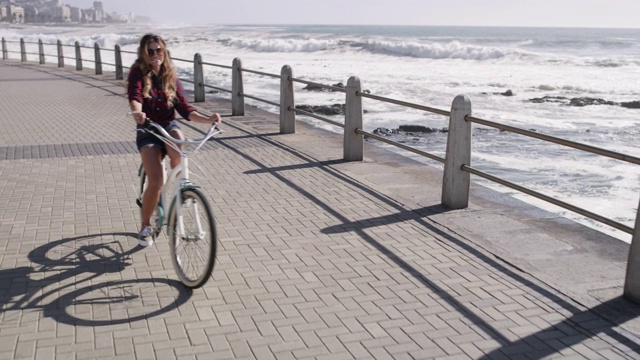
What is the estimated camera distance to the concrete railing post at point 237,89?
13.5 meters

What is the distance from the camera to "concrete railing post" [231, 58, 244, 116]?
533 inches

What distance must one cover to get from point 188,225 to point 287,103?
6.78 meters

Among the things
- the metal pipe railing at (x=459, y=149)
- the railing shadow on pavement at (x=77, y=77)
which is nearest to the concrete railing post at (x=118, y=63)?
the railing shadow on pavement at (x=77, y=77)

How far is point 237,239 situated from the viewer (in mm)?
5902

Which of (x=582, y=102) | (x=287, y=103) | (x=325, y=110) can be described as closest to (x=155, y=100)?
(x=287, y=103)

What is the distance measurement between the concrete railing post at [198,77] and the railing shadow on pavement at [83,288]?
10.6 m

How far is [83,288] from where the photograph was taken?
15.5 feet

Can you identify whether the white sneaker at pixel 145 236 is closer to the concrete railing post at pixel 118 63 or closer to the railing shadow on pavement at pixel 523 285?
the railing shadow on pavement at pixel 523 285

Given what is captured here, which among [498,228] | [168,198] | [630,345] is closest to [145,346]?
[168,198]

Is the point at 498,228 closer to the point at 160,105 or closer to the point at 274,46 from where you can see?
the point at 160,105

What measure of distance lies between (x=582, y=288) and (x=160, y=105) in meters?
3.37

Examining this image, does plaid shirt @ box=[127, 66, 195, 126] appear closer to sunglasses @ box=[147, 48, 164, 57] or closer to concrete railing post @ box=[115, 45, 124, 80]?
sunglasses @ box=[147, 48, 164, 57]

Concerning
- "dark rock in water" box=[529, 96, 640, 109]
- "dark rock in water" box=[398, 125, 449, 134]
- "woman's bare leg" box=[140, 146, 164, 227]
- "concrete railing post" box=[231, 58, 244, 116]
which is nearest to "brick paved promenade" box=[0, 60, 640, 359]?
"woman's bare leg" box=[140, 146, 164, 227]

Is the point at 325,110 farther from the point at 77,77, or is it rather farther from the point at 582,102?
the point at 582,102
